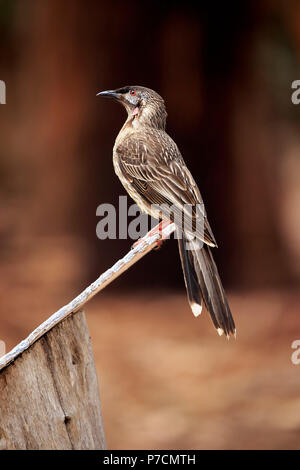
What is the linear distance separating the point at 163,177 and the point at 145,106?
18.6 inches

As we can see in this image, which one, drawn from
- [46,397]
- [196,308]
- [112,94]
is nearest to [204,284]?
[196,308]

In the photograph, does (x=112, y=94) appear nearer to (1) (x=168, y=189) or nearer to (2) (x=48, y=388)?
(1) (x=168, y=189)

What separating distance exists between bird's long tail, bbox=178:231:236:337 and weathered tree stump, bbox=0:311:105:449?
489 millimetres

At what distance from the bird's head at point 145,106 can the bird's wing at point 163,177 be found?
3.0 inches

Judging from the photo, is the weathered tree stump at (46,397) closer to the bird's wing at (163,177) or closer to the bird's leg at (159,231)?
the bird's leg at (159,231)

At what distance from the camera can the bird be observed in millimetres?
2824

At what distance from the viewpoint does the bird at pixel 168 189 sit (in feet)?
9.27

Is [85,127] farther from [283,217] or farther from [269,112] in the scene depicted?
[283,217]

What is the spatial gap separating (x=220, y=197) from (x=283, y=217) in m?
0.70

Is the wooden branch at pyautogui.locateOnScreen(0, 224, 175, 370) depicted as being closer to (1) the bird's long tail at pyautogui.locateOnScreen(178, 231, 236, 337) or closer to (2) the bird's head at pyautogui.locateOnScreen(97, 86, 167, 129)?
(1) the bird's long tail at pyautogui.locateOnScreen(178, 231, 236, 337)

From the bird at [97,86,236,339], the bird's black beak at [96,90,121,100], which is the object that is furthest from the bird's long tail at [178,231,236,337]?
the bird's black beak at [96,90,121,100]

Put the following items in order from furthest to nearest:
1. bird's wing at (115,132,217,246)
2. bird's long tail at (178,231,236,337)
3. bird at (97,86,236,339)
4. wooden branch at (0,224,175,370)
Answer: bird's wing at (115,132,217,246)
bird at (97,86,236,339)
bird's long tail at (178,231,236,337)
wooden branch at (0,224,175,370)

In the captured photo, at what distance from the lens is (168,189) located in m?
3.35

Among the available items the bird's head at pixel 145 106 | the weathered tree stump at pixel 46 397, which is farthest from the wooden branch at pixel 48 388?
the bird's head at pixel 145 106
